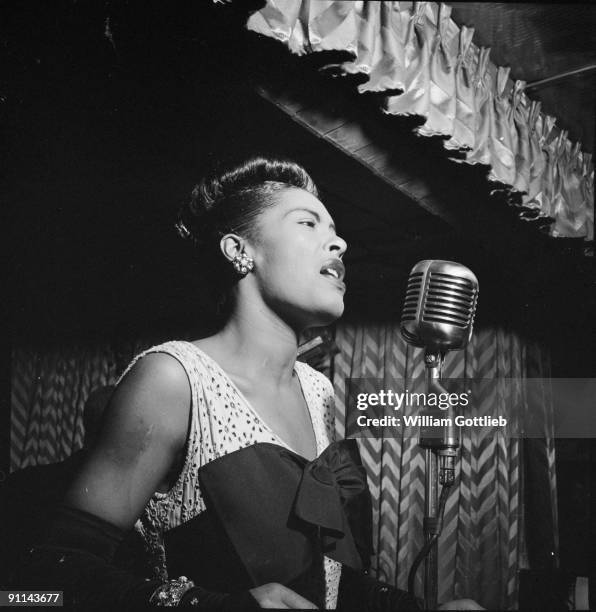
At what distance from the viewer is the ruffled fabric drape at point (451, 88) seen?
0.93 m

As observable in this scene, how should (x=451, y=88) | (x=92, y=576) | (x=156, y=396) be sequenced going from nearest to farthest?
1. (x=92, y=576)
2. (x=156, y=396)
3. (x=451, y=88)

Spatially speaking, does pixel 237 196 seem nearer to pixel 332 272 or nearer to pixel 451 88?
pixel 332 272

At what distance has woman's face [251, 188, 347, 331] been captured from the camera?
93 cm

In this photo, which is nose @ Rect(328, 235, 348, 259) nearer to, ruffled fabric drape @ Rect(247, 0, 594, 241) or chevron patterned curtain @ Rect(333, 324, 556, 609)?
ruffled fabric drape @ Rect(247, 0, 594, 241)

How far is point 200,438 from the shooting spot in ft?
2.74

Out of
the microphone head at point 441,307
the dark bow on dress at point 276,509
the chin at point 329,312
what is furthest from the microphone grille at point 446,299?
the dark bow on dress at point 276,509

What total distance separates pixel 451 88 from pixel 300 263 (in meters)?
0.63

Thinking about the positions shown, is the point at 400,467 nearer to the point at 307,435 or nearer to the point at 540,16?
the point at 307,435

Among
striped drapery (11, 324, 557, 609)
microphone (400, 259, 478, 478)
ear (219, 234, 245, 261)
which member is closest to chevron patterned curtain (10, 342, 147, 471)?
striped drapery (11, 324, 557, 609)

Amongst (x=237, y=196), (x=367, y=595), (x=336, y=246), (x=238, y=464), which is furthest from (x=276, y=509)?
(x=237, y=196)

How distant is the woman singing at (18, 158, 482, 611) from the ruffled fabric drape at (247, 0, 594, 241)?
234 millimetres

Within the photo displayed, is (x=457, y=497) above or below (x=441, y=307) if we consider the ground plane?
below

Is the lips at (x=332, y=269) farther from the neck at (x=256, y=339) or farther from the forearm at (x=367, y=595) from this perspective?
the forearm at (x=367, y=595)

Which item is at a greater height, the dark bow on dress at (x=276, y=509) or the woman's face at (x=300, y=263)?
the woman's face at (x=300, y=263)
